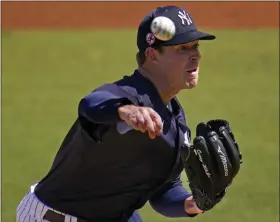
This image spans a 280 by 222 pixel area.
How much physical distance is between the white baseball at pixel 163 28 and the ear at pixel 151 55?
78 millimetres

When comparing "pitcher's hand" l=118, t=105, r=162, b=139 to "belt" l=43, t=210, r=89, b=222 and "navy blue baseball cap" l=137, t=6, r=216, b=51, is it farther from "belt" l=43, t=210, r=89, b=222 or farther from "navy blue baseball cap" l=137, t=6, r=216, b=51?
"belt" l=43, t=210, r=89, b=222

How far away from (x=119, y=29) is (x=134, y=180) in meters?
12.0

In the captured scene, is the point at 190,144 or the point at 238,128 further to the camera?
the point at 238,128

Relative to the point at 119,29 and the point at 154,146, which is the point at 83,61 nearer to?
the point at 119,29

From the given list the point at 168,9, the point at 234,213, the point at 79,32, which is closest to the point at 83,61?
the point at 79,32

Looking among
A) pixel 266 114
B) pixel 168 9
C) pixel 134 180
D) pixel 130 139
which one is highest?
pixel 168 9

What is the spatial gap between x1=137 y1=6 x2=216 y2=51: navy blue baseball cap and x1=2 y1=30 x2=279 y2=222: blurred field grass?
316cm

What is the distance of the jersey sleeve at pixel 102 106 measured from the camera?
2955 mm

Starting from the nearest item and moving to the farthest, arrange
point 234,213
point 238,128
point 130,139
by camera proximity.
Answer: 1. point 130,139
2. point 234,213
3. point 238,128

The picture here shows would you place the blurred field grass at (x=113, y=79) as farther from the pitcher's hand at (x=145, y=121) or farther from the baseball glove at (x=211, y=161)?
the pitcher's hand at (x=145, y=121)

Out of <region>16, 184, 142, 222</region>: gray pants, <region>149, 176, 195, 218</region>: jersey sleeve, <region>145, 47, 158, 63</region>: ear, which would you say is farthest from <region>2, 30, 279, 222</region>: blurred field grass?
<region>145, 47, 158, 63</region>: ear

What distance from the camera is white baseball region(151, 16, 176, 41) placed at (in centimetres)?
330

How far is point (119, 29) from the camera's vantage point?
1518 centimetres

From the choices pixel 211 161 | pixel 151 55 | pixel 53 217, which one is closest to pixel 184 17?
pixel 151 55
